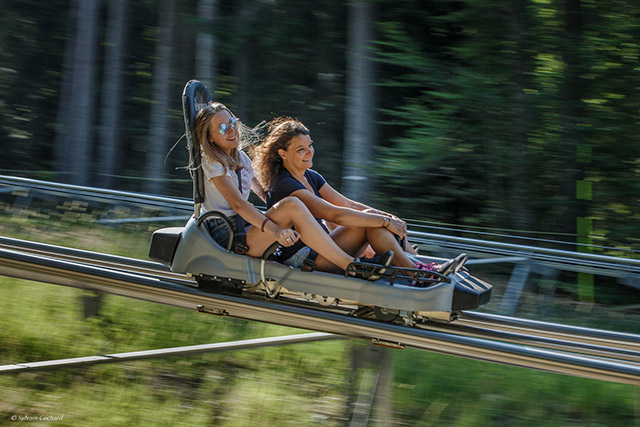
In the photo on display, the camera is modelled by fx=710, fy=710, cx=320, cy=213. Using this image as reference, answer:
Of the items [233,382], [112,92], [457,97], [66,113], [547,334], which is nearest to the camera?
[547,334]

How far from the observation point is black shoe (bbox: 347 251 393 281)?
3045mm

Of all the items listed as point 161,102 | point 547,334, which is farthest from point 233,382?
point 161,102

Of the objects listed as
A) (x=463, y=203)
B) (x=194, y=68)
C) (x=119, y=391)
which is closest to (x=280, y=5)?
(x=194, y=68)

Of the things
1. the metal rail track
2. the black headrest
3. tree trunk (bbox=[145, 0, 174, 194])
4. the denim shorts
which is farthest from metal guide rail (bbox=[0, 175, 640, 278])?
tree trunk (bbox=[145, 0, 174, 194])

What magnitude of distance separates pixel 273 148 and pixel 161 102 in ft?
22.8

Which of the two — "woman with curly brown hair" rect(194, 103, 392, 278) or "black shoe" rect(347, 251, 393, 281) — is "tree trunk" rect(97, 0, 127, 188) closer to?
"woman with curly brown hair" rect(194, 103, 392, 278)

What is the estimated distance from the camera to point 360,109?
7117mm

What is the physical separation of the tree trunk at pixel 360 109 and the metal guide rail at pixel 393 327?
11.0ft

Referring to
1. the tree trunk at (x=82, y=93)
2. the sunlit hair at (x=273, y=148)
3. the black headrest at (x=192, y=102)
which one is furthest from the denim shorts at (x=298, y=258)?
the tree trunk at (x=82, y=93)

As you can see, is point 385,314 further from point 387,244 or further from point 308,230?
point 308,230

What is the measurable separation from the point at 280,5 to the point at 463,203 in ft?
10.5

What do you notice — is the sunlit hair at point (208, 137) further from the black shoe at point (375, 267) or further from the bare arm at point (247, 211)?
the black shoe at point (375, 267)

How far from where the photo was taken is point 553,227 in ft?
21.2

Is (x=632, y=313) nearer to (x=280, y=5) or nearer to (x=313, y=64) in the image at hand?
(x=313, y=64)
